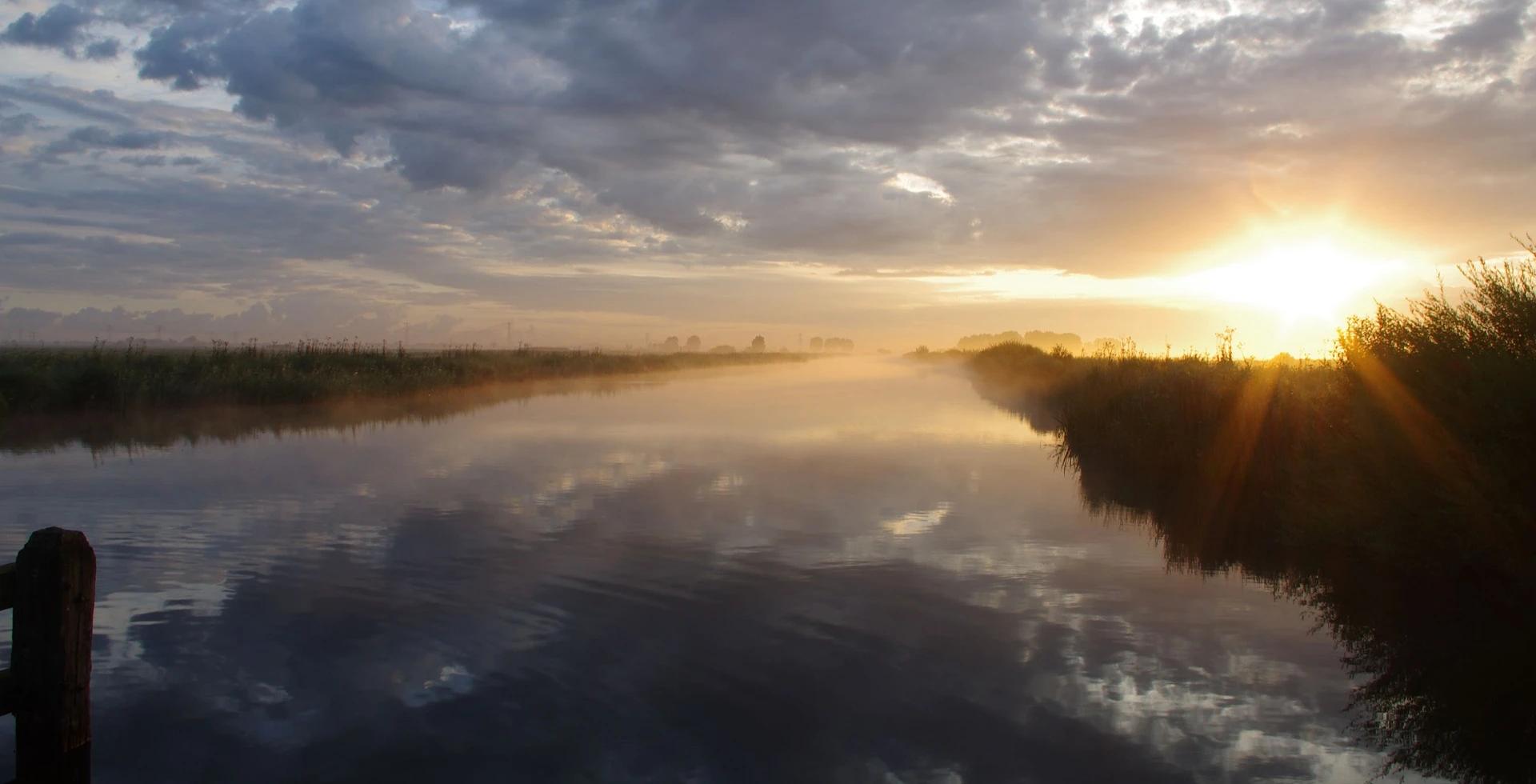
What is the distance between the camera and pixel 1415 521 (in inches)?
355

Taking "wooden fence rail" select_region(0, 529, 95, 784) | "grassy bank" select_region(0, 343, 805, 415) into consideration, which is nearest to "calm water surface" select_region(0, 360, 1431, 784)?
"wooden fence rail" select_region(0, 529, 95, 784)

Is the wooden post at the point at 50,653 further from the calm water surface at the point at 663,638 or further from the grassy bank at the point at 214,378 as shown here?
the grassy bank at the point at 214,378

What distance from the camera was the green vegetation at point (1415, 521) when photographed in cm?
642

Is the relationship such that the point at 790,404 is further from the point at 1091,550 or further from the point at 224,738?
the point at 224,738

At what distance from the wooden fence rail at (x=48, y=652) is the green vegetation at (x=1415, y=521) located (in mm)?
7175

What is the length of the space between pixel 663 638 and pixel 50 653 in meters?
3.69

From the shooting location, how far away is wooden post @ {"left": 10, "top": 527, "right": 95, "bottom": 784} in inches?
190

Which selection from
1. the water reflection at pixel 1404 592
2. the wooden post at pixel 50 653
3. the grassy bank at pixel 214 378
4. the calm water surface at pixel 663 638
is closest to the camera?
the wooden post at pixel 50 653

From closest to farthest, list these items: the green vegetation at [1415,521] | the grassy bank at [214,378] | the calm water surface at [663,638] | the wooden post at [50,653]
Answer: the wooden post at [50,653] < the calm water surface at [663,638] < the green vegetation at [1415,521] < the grassy bank at [214,378]

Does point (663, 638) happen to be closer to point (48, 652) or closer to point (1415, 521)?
point (48, 652)

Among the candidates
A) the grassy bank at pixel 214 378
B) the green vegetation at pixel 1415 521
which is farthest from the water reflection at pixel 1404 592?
the grassy bank at pixel 214 378

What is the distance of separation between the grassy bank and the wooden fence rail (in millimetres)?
22225

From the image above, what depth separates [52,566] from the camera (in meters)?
4.84

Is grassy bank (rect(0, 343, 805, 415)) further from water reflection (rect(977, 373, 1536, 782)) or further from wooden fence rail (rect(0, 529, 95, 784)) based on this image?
water reflection (rect(977, 373, 1536, 782))
